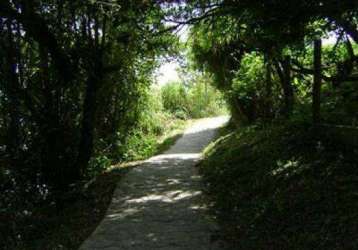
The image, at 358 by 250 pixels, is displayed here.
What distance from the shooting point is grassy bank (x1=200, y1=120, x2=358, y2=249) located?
18.3 ft

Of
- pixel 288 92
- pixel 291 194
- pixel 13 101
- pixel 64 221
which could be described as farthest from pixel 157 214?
pixel 288 92

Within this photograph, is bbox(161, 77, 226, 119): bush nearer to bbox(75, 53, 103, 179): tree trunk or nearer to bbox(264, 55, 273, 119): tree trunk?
bbox(264, 55, 273, 119): tree trunk

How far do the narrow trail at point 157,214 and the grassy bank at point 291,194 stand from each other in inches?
15.1

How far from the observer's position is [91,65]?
34.7ft

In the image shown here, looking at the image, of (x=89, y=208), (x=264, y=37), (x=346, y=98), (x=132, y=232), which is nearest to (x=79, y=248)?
(x=132, y=232)

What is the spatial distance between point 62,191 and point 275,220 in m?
5.61

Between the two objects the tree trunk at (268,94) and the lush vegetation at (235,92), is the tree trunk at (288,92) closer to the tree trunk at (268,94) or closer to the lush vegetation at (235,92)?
the lush vegetation at (235,92)

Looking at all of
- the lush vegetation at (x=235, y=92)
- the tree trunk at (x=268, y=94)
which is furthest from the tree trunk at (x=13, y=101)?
the tree trunk at (x=268, y=94)

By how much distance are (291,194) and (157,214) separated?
2.37m

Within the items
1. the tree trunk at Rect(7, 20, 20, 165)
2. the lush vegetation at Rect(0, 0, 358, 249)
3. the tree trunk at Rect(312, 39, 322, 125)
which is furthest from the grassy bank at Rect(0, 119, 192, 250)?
A: the tree trunk at Rect(312, 39, 322, 125)

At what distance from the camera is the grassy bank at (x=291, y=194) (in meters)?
5.59

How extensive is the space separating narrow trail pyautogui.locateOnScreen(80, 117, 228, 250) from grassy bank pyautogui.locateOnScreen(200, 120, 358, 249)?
1.26 feet

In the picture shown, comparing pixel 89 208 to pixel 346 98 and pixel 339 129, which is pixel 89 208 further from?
pixel 346 98

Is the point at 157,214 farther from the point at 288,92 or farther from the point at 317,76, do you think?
the point at 288,92
